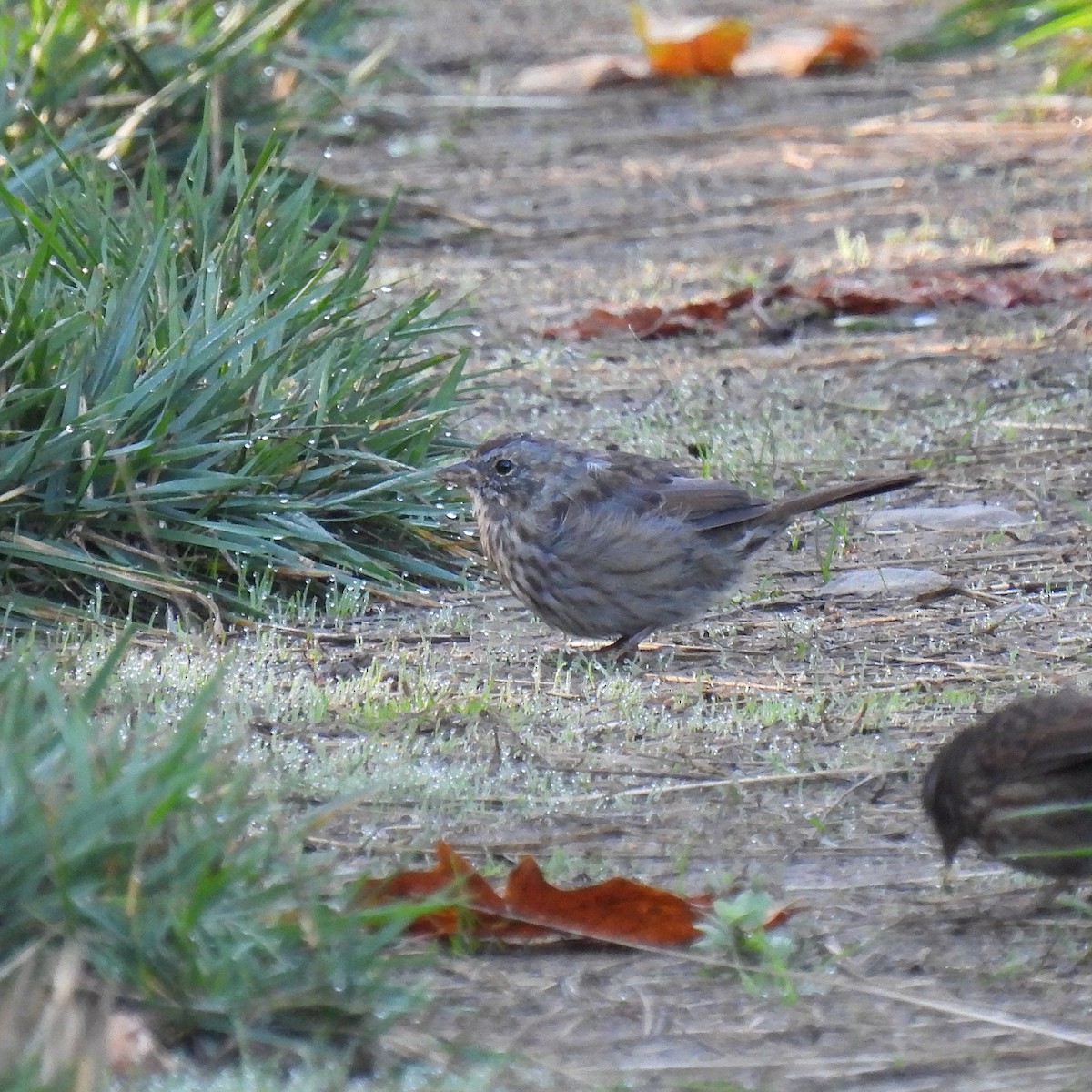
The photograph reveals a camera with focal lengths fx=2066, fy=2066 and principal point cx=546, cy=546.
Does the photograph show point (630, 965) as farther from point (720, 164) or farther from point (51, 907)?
point (720, 164)

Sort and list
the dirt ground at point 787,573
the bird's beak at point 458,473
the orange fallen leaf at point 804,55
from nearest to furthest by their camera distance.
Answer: the dirt ground at point 787,573
the bird's beak at point 458,473
the orange fallen leaf at point 804,55

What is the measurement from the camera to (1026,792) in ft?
10.9

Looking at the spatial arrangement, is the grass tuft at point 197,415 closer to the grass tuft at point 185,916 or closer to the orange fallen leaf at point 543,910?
the orange fallen leaf at point 543,910

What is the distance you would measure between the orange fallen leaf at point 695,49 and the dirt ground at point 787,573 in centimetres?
15

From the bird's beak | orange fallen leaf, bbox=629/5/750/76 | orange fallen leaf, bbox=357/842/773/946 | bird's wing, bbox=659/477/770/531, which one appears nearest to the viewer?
orange fallen leaf, bbox=357/842/773/946

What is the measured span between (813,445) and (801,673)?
75.9 inches

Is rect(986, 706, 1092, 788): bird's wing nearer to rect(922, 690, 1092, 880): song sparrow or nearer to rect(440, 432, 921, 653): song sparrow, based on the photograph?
rect(922, 690, 1092, 880): song sparrow

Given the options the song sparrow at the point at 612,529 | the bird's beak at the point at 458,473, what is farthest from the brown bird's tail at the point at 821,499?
the bird's beak at the point at 458,473

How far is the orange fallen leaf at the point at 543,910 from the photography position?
122 inches

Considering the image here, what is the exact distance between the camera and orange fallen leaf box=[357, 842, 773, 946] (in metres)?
3.10

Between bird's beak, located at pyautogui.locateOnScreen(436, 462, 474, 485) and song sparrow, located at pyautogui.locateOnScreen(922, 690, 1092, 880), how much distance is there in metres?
2.28

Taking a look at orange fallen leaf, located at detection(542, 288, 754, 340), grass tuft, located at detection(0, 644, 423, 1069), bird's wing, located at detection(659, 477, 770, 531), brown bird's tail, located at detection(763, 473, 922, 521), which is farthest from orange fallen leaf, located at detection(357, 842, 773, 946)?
orange fallen leaf, located at detection(542, 288, 754, 340)

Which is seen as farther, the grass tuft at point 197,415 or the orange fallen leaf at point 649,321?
the orange fallen leaf at point 649,321

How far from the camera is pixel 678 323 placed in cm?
771
